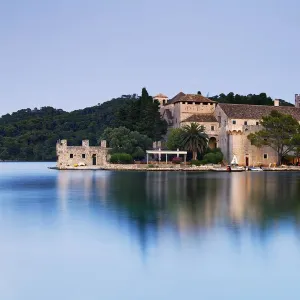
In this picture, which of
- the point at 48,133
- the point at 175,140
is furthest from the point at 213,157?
the point at 48,133

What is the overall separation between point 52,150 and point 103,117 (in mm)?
11602

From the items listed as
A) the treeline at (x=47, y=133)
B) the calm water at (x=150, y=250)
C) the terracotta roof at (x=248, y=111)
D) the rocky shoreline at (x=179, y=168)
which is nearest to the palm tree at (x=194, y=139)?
the rocky shoreline at (x=179, y=168)

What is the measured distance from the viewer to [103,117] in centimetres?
10356

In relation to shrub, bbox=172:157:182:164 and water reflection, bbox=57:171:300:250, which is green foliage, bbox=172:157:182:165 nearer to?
shrub, bbox=172:157:182:164

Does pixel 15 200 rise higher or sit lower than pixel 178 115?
lower

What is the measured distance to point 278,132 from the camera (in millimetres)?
54781

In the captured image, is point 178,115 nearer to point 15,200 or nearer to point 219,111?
point 219,111

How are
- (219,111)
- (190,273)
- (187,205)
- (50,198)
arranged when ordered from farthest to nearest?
(219,111) < (50,198) < (187,205) < (190,273)

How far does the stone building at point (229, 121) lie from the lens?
5769 cm

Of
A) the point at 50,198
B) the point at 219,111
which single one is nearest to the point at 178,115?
the point at 219,111

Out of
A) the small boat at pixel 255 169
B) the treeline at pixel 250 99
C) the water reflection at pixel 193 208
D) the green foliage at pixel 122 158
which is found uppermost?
the treeline at pixel 250 99

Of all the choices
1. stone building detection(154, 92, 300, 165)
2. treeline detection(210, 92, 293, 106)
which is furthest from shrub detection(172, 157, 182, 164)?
treeline detection(210, 92, 293, 106)

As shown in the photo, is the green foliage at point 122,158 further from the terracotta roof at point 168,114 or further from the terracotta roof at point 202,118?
the terracotta roof at point 168,114

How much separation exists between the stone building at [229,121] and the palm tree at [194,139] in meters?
3.35
